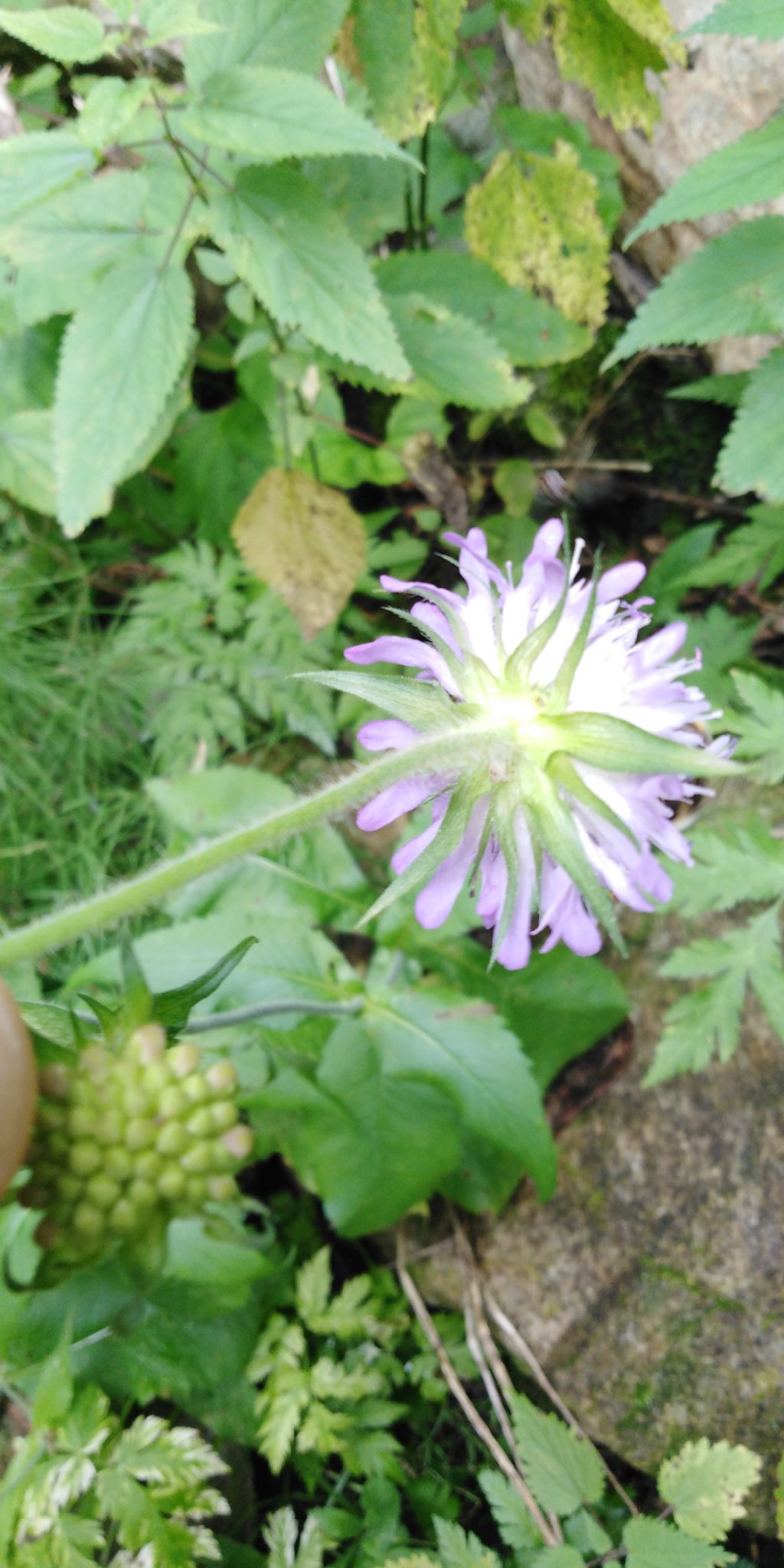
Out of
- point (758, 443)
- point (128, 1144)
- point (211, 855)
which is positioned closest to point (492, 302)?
point (758, 443)

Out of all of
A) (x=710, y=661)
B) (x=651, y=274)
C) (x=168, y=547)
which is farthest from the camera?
(x=168, y=547)

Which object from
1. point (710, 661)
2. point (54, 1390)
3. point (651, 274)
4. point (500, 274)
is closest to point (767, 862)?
point (710, 661)

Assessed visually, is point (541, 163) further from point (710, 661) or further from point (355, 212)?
point (710, 661)

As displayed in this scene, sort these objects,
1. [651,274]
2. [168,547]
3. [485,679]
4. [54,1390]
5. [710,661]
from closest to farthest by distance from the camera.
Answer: [485,679] → [54,1390] → [710,661] → [651,274] → [168,547]

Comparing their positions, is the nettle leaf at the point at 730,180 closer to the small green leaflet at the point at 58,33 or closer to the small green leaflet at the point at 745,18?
the small green leaflet at the point at 745,18

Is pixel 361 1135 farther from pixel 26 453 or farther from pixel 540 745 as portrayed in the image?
pixel 26 453

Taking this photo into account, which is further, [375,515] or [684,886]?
[375,515]
